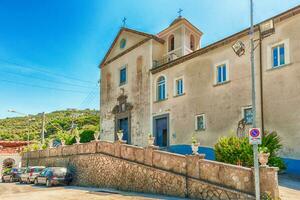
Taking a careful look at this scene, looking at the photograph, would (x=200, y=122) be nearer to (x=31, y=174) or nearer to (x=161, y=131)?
(x=161, y=131)

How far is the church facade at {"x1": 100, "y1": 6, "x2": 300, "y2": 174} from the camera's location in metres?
17.4

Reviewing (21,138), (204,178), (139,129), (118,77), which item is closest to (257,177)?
(204,178)

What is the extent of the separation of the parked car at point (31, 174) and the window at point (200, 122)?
49.3ft

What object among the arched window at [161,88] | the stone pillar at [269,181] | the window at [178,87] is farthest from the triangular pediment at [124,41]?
the stone pillar at [269,181]

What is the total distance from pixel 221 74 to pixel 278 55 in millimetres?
4285

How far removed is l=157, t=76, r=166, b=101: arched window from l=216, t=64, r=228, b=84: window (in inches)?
239

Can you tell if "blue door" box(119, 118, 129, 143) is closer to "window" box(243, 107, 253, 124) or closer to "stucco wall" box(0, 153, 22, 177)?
"window" box(243, 107, 253, 124)

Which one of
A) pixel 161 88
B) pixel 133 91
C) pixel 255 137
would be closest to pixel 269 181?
pixel 255 137

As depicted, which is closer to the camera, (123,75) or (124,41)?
(123,75)

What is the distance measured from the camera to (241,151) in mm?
14586

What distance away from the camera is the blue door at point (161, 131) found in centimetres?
2580

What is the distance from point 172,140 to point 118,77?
1114 cm

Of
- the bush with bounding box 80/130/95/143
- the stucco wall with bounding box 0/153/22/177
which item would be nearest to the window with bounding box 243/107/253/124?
the bush with bounding box 80/130/95/143

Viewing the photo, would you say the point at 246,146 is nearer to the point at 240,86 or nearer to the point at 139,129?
the point at 240,86
